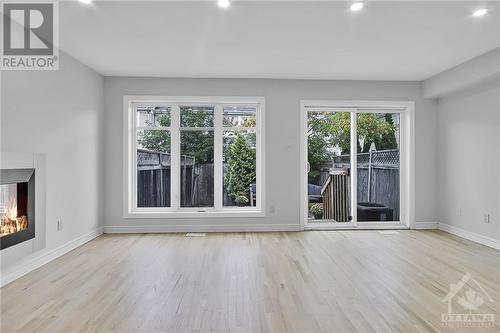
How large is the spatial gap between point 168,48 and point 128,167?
225 cm

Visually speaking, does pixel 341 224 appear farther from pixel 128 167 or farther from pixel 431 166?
pixel 128 167

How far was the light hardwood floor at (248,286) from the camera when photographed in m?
2.37

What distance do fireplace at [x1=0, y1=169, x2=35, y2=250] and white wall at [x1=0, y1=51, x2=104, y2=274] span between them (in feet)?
0.56

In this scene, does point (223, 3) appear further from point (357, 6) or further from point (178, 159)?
point (178, 159)

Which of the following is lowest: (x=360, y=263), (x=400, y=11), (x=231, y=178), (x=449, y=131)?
(x=360, y=263)

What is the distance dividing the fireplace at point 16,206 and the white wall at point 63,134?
172mm

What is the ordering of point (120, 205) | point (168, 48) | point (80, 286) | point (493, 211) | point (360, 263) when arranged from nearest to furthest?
point (80, 286)
point (360, 263)
point (168, 48)
point (493, 211)
point (120, 205)

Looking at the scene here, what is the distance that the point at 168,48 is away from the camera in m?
4.09

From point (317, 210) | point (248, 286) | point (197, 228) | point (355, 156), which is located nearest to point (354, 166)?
point (355, 156)

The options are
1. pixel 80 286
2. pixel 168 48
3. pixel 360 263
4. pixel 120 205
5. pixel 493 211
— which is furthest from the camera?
pixel 120 205

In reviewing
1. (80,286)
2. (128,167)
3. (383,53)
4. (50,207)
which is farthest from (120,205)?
(383,53)

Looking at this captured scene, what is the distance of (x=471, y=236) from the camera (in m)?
4.93

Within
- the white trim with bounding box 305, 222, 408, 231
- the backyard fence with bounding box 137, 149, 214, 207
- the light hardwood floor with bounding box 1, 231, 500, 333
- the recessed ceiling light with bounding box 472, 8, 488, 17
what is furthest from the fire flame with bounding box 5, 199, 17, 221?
the recessed ceiling light with bounding box 472, 8, 488, 17

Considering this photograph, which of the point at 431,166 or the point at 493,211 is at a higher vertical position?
the point at 431,166
